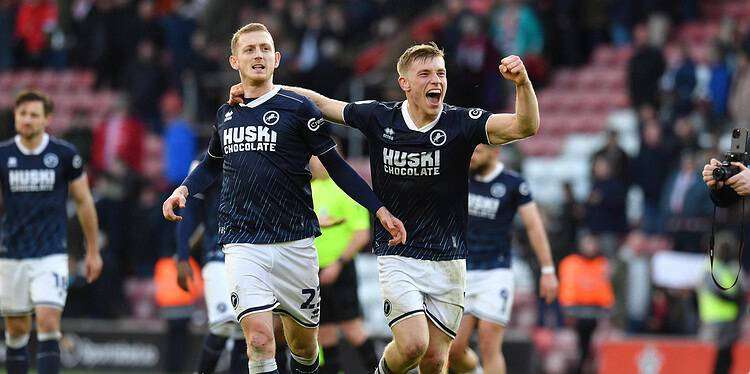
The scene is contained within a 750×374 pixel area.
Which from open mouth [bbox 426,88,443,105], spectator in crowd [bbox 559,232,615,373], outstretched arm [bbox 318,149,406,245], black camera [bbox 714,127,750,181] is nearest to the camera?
black camera [bbox 714,127,750,181]

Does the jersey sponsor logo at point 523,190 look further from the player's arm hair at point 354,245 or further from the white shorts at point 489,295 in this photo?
the player's arm hair at point 354,245

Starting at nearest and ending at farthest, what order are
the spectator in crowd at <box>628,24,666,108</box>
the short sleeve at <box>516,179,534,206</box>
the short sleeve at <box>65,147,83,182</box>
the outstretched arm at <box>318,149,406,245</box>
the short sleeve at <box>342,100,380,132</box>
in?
the outstretched arm at <box>318,149,406,245</box>
the short sleeve at <box>342,100,380,132</box>
the short sleeve at <box>65,147,83,182</box>
the short sleeve at <box>516,179,534,206</box>
the spectator in crowd at <box>628,24,666,108</box>

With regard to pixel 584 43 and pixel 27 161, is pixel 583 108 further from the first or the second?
pixel 27 161

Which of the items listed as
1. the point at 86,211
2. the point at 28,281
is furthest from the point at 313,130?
the point at 28,281

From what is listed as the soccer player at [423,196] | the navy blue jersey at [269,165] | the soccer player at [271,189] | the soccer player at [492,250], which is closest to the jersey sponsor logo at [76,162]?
the soccer player at [271,189]

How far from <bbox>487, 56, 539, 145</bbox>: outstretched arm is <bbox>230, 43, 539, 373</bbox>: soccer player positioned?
0.27 feet

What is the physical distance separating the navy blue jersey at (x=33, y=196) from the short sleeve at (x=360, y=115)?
3.35 meters

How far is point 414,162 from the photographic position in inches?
411

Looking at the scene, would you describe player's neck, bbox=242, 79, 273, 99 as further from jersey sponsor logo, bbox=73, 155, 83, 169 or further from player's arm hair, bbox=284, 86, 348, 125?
jersey sponsor logo, bbox=73, 155, 83, 169

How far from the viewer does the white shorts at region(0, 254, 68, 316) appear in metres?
12.8

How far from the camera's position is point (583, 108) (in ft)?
78.4

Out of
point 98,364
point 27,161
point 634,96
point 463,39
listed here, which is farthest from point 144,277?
point 27,161

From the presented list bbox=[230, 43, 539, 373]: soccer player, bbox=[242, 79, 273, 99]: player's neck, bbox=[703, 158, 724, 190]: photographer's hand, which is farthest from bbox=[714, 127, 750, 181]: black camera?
bbox=[242, 79, 273, 99]: player's neck

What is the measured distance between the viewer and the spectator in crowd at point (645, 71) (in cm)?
2145
